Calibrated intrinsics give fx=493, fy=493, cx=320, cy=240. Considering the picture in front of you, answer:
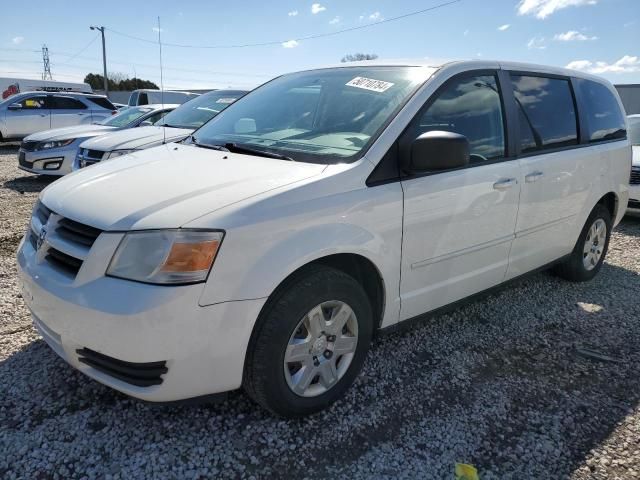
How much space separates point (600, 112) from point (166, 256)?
3.95 m

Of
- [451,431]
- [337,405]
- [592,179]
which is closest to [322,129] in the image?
[337,405]

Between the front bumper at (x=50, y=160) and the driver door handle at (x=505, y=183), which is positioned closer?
the driver door handle at (x=505, y=183)

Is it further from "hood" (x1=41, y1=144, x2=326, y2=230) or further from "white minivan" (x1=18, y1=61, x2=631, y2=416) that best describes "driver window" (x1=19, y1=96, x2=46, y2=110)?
"hood" (x1=41, y1=144, x2=326, y2=230)

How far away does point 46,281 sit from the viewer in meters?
2.14

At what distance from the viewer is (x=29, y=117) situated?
43.6 feet

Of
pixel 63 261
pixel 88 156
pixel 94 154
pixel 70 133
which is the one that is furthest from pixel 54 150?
pixel 63 261

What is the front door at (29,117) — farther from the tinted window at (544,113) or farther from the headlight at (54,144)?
the tinted window at (544,113)

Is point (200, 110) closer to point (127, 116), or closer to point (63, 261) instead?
point (127, 116)

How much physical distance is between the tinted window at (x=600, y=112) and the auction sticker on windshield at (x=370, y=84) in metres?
2.08

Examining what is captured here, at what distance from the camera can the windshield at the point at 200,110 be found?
6.62 m

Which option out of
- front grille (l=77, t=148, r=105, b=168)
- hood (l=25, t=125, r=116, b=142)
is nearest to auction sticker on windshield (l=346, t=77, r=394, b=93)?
front grille (l=77, t=148, r=105, b=168)

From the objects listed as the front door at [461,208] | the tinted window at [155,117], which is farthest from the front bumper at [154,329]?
the tinted window at [155,117]

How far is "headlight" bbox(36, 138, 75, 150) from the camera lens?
316 inches

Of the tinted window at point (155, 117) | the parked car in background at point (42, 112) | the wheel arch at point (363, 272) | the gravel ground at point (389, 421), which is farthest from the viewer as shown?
the parked car in background at point (42, 112)
